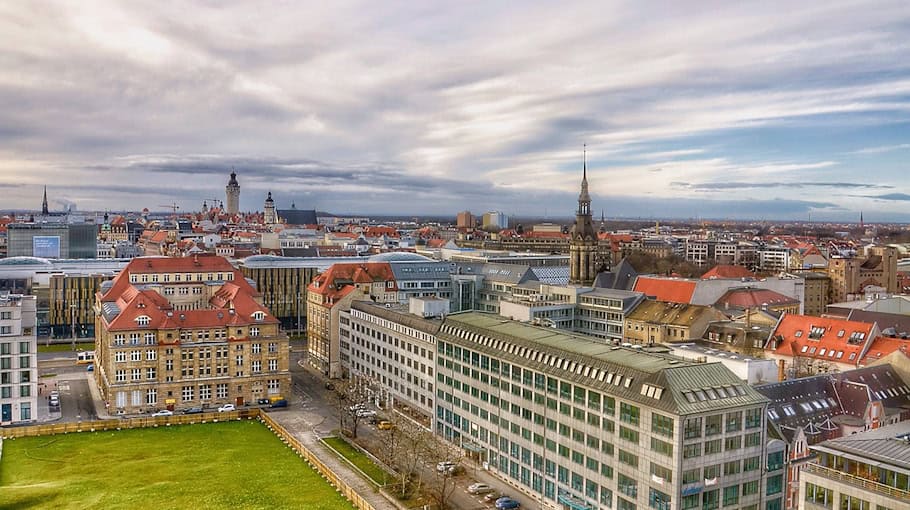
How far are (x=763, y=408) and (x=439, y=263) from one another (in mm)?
97119

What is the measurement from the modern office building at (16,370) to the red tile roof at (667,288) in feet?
327

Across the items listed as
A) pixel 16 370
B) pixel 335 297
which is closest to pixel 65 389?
pixel 16 370

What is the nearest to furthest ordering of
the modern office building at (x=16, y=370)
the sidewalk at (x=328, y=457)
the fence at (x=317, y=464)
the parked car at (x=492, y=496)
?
the fence at (x=317, y=464)
the parked car at (x=492, y=496)
the sidewalk at (x=328, y=457)
the modern office building at (x=16, y=370)

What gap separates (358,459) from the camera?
8394cm

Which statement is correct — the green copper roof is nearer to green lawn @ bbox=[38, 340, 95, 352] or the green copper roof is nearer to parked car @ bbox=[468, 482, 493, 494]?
parked car @ bbox=[468, 482, 493, 494]

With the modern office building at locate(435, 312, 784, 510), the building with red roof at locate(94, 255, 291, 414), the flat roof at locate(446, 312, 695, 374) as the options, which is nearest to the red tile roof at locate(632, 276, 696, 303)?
the flat roof at locate(446, 312, 695, 374)

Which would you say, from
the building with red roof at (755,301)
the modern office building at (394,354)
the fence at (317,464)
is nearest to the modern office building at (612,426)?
the modern office building at (394,354)

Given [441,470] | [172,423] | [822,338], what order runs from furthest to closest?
[172,423] < [822,338] < [441,470]

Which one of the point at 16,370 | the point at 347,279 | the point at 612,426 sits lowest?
the point at 16,370

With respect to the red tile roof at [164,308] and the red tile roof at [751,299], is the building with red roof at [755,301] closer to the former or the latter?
the red tile roof at [751,299]

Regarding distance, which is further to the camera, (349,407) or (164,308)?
(164,308)

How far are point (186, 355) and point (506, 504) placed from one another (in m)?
56.2

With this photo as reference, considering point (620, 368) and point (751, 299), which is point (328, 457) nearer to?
point (620, 368)

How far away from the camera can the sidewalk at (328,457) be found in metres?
72.0
